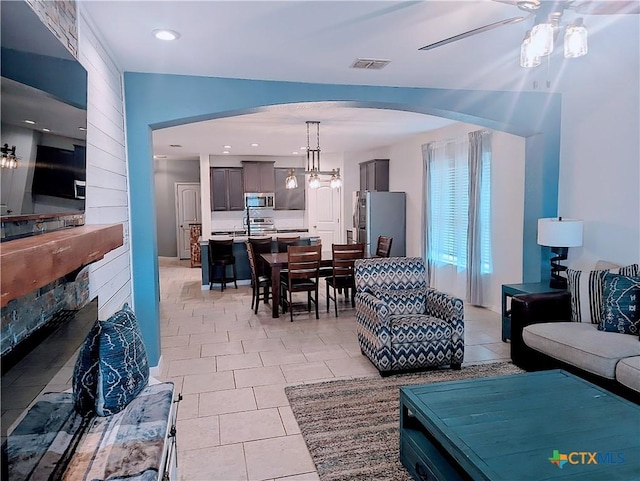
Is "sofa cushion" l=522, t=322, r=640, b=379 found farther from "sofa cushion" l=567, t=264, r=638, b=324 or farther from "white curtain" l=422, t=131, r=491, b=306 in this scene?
"white curtain" l=422, t=131, r=491, b=306

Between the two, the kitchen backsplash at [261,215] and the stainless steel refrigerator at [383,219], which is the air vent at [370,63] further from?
the kitchen backsplash at [261,215]

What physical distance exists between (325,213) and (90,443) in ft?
28.7

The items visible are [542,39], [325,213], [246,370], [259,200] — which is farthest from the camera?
[325,213]

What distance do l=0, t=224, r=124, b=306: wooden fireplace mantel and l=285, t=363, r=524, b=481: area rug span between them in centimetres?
175

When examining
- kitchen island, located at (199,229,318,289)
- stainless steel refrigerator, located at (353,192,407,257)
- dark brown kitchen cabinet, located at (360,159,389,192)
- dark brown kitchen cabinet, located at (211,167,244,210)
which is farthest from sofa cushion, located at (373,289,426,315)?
dark brown kitchen cabinet, located at (211,167,244,210)

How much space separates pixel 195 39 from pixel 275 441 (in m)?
2.68

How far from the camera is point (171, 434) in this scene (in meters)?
2.11

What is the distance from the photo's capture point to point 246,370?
153 inches

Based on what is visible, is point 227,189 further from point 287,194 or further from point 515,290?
point 515,290

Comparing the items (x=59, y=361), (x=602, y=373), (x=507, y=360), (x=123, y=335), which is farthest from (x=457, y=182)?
(x=59, y=361)

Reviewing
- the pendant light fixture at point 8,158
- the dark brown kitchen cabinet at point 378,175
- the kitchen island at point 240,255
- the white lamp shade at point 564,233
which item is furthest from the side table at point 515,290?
the dark brown kitchen cabinet at point 378,175

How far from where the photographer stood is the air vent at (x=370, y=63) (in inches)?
133

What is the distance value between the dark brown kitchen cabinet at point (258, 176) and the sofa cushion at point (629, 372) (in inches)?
318

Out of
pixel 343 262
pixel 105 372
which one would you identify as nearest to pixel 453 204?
pixel 343 262
